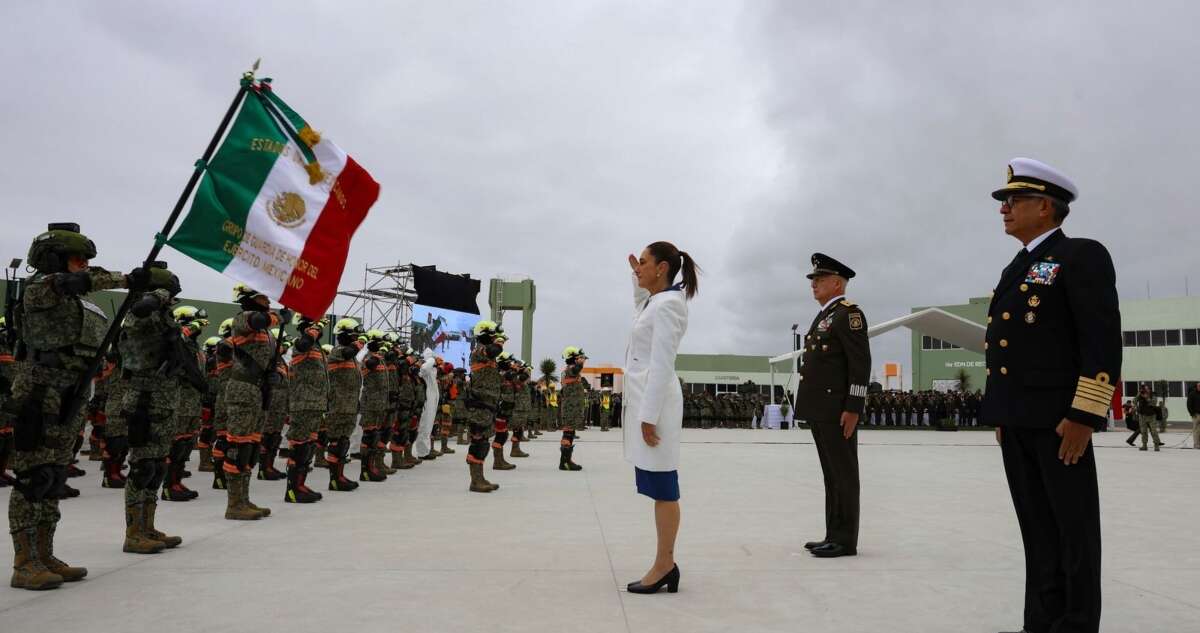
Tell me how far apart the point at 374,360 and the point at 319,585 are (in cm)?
637

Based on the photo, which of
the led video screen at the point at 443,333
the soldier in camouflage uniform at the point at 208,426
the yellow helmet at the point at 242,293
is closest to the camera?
the yellow helmet at the point at 242,293

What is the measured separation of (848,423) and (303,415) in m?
5.33

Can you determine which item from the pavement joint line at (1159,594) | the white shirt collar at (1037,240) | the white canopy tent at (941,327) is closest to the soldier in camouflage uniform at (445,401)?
the pavement joint line at (1159,594)

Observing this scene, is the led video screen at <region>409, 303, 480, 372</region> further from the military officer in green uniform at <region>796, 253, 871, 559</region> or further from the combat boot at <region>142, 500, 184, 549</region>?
the military officer in green uniform at <region>796, 253, 871, 559</region>

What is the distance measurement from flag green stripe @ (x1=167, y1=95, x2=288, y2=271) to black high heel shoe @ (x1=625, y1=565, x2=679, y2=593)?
2946 millimetres

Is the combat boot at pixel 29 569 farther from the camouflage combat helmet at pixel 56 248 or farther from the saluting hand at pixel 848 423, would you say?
the saluting hand at pixel 848 423

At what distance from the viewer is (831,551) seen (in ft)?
16.2

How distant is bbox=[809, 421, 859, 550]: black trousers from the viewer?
199 inches

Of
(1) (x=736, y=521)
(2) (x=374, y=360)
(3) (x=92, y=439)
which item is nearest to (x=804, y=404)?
(1) (x=736, y=521)

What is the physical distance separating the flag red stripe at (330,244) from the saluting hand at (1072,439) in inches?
158

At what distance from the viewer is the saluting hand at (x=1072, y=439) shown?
9.20 feet

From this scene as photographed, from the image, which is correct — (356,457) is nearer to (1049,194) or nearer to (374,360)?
(374,360)

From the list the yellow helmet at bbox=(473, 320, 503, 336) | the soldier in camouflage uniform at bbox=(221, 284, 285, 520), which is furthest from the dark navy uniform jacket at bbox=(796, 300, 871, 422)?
the yellow helmet at bbox=(473, 320, 503, 336)

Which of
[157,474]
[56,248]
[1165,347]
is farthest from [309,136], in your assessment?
[1165,347]
